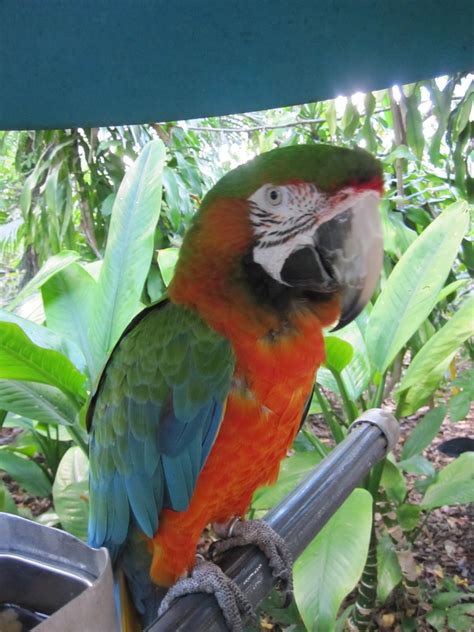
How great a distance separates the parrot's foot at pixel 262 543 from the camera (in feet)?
2.53

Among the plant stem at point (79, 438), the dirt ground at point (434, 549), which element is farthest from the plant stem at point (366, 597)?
the plant stem at point (79, 438)

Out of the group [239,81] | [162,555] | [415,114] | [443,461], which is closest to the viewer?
[239,81]

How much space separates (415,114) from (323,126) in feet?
3.11

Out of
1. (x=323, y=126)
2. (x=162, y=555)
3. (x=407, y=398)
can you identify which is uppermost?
(x=323, y=126)

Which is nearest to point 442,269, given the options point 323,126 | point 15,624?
point 15,624

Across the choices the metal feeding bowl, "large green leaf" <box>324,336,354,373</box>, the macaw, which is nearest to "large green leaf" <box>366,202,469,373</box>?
"large green leaf" <box>324,336,354,373</box>

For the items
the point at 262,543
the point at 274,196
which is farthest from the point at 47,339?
the point at 274,196

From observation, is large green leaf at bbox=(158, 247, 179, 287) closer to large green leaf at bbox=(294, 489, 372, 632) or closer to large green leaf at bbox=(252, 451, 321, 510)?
large green leaf at bbox=(252, 451, 321, 510)

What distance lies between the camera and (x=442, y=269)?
130 centimetres

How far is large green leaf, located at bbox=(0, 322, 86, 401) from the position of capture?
1096 millimetres

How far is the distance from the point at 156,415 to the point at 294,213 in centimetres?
31

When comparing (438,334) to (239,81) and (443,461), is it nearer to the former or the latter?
(239,81)

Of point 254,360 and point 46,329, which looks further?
point 46,329

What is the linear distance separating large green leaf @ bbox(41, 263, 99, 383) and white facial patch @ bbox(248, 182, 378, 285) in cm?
86
